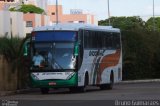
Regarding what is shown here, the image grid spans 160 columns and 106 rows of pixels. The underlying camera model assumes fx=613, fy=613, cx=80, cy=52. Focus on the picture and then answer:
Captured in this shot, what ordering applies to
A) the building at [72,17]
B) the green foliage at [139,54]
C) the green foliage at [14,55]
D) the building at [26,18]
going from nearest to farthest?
1. the green foliage at [14,55]
2. the green foliage at [139,54]
3. the building at [26,18]
4. the building at [72,17]

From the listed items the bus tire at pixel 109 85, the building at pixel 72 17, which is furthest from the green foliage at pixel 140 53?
the building at pixel 72 17

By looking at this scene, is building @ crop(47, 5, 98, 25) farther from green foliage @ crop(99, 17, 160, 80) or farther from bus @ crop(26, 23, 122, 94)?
bus @ crop(26, 23, 122, 94)

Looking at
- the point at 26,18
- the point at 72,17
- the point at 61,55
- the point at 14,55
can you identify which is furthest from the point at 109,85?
the point at 72,17

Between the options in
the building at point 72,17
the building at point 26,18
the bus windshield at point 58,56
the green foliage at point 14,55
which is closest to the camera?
the bus windshield at point 58,56

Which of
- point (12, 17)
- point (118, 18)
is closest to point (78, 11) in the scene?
point (118, 18)

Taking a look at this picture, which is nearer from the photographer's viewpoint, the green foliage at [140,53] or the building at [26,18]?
the green foliage at [140,53]

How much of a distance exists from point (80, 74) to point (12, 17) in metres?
69.0

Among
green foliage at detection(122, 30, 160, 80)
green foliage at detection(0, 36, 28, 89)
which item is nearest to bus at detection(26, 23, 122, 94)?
green foliage at detection(0, 36, 28, 89)

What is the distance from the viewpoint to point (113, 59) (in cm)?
3719

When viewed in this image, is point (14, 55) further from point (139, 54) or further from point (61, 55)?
point (139, 54)

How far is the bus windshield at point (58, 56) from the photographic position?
101 ft

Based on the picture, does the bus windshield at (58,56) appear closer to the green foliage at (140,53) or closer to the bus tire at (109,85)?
the bus tire at (109,85)

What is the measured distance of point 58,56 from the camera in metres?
30.9

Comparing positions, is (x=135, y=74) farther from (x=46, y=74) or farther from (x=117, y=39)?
(x=46, y=74)
